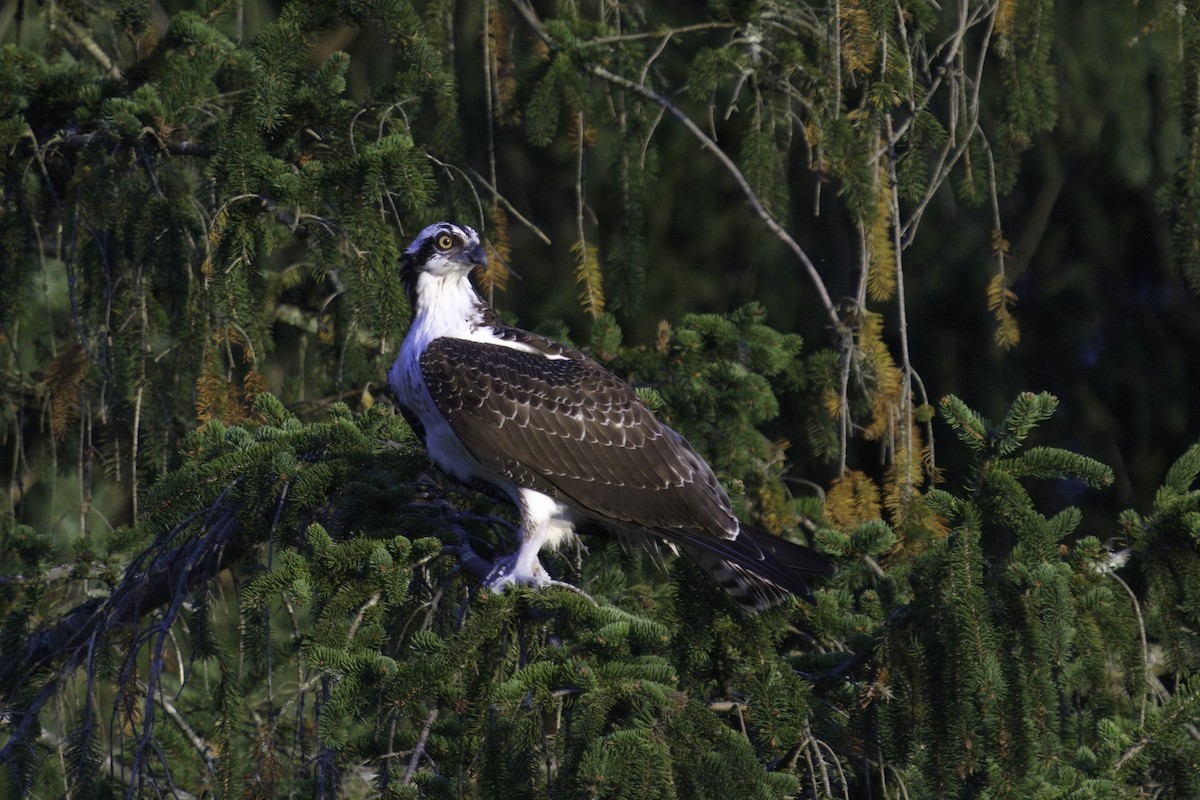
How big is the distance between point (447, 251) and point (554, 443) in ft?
2.74

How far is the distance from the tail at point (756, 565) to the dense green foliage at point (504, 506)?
3.2 inches

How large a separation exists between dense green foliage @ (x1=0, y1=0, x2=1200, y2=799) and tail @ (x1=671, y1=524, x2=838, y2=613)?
8cm

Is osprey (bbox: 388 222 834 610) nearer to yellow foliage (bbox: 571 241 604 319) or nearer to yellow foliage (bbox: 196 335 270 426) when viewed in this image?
yellow foliage (bbox: 571 241 604 319)

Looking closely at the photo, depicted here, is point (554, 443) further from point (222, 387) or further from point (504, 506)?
point (222, 387)

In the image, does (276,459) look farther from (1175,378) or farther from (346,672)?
(1175,378)

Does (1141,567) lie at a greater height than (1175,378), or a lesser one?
greater

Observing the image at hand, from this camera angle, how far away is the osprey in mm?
4172

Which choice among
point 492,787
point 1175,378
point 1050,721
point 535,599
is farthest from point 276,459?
point 1175,378

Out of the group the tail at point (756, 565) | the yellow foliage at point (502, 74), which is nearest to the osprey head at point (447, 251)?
the yellow foliage at point (502, 74)

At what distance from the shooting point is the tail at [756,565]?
359 centimetres

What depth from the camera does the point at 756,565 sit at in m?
3.66

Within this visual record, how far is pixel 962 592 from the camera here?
2957 millimetres

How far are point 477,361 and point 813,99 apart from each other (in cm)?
151

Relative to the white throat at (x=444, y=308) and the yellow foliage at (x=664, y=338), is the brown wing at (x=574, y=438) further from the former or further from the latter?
the yellow foliage at (x=664, y=338)
